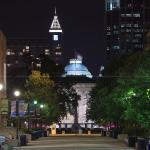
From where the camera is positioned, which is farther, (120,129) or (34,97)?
(34,97)

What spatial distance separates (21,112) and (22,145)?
3.39 m

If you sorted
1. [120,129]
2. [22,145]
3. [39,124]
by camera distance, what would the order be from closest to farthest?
[22,145] < [120,129] < [39,124]

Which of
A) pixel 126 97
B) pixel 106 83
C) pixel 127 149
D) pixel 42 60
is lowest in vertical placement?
pixel 127 149

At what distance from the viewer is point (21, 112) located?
77.3 metres

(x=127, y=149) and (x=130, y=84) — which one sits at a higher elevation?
(x=130, y=84)

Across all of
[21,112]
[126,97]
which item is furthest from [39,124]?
[126,97]

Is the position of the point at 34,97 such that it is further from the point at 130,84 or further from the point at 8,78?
the point at 130,84

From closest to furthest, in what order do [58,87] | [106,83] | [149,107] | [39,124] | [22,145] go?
[149,107]
[22,145]
[106,83]
[39,124]
[58,87]

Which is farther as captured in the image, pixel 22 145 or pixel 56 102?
pixel 56 102

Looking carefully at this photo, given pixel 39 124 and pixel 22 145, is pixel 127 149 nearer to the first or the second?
pixel 22 145

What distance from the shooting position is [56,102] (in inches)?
5320

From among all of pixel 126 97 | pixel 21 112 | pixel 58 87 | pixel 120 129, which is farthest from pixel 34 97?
pixel 126 97

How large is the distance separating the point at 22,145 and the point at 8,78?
89.9 m

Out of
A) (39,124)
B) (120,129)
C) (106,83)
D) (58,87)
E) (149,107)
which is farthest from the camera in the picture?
(58,87)
